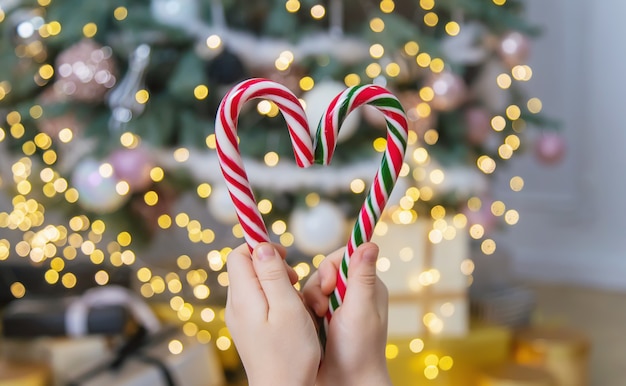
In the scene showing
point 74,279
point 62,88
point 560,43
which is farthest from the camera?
point 560,43

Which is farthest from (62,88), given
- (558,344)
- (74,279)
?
(558,344)

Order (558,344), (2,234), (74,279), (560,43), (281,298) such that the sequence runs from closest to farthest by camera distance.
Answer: (281,298), (558,344), (74,279), (2,234), (560,43)

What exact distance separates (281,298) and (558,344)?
127 centimetres

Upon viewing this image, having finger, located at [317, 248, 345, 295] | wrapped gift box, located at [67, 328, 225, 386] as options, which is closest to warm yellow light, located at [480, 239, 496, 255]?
wrapped gift box, located at [67, 328, 225, 386]

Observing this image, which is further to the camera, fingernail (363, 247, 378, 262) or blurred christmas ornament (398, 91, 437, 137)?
blurred christmas ornament (398, 91, 437, 137)

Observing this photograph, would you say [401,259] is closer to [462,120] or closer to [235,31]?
[462,120]

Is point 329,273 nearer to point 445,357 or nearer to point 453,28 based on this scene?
point 445,357

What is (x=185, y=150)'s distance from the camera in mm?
1510

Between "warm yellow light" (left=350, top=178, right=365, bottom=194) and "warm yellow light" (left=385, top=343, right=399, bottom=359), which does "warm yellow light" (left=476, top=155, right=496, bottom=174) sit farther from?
"warm yellow light" (left=385, top=343, right=399, bottom=359)

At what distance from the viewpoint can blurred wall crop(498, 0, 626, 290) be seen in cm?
255

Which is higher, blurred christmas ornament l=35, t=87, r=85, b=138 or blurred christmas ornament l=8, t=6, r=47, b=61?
blurred christmas ornament l=8, t=6, r=47, b=61

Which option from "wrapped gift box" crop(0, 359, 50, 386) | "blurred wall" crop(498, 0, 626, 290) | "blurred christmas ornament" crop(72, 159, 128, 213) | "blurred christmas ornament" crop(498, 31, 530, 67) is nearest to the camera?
"wrapped gift box" crop(0, 359, 50, 386)

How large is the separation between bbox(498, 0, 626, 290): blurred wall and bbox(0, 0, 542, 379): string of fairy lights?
915 mm

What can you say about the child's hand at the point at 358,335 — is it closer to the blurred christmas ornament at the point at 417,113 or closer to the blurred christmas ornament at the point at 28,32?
the blurred christmas ornament at the point at 417,113
